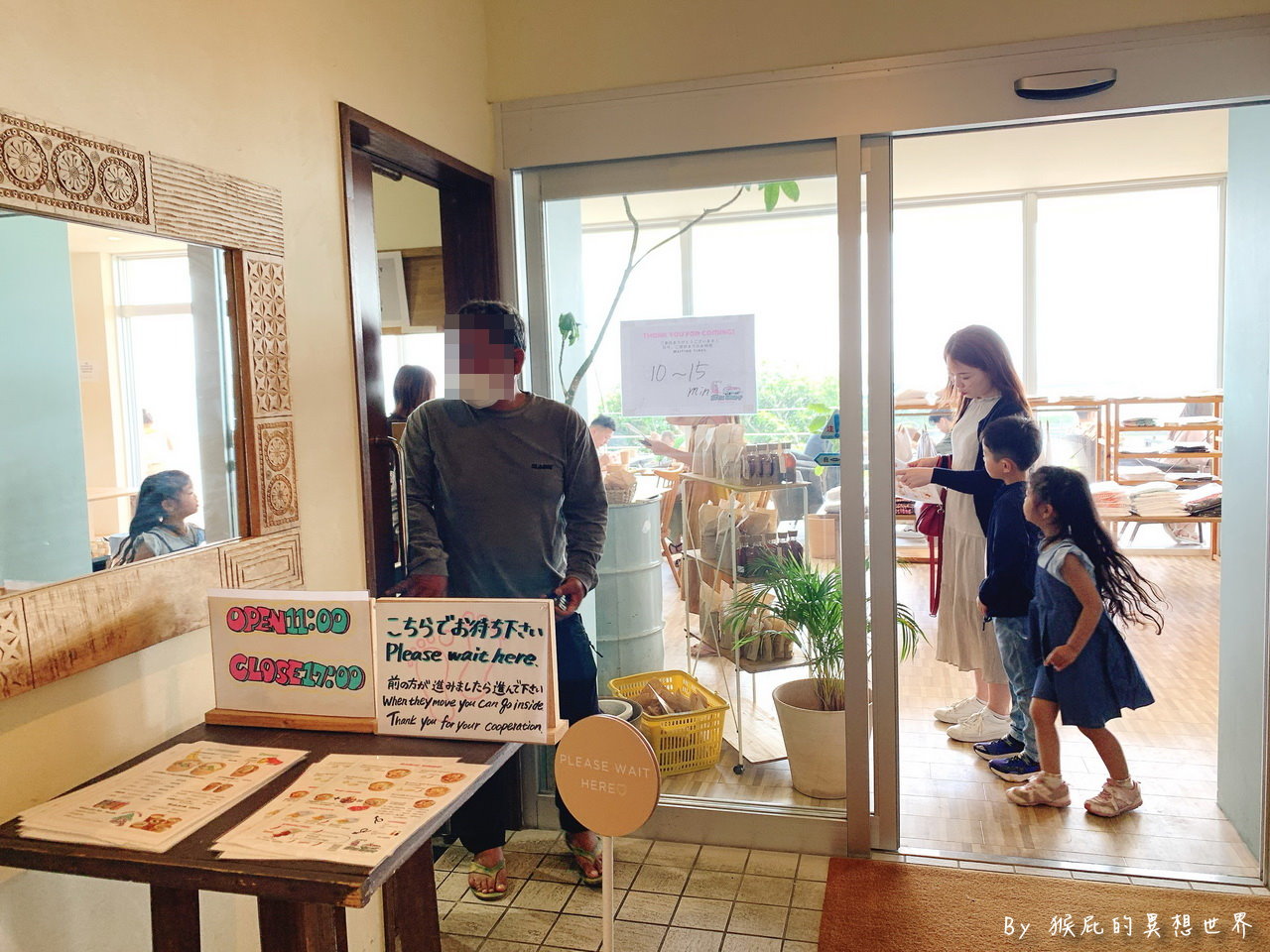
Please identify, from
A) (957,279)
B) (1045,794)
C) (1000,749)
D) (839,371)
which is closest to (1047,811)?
(1045,794)

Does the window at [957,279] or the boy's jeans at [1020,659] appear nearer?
the boy's jeans at [1020,659]

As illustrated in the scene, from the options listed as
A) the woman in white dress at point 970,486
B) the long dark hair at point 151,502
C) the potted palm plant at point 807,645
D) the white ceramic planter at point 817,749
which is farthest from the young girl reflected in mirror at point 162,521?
the woman in white dress at point 970,486

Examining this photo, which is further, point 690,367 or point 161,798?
point 690,367

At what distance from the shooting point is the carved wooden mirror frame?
4.08 ft

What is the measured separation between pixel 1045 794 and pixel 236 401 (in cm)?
254

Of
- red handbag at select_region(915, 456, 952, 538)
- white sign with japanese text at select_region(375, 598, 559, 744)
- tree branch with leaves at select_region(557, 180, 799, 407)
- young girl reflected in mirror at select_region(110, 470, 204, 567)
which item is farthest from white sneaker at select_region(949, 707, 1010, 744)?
young girl reflected in mirror at select_region(110, 470, 204, 567)

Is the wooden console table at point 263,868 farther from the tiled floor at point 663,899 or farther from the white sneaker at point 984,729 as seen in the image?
the white sneaker at point 984,729

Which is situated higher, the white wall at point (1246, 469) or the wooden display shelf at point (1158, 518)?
the white wall at point (1246, 469)

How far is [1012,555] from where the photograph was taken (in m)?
2.87

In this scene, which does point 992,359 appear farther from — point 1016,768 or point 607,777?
point 607,777

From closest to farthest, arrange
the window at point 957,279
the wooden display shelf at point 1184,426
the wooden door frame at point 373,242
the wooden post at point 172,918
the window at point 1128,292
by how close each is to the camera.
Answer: the wooden post at point 172,918 < the wooden door frame at point 373,242 < the wooden display shelf at point 1184,426 < the window at point 1128,292 < the window at point 957,279

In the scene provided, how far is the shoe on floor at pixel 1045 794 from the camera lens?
282 centimetres

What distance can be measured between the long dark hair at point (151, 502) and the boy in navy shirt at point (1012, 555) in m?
2.32

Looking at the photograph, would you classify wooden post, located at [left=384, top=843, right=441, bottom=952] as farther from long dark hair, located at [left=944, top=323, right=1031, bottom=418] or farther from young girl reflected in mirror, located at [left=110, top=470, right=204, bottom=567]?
long dark hair, located at [left=944, top=323, right=1031, bottom=418]
